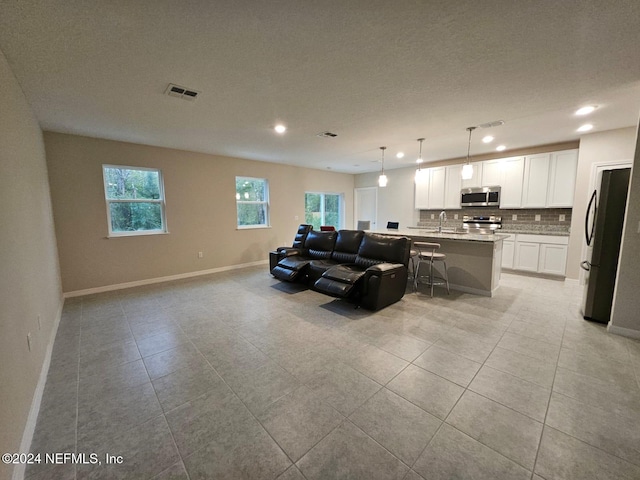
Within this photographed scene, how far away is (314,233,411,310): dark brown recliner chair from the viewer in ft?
10.8

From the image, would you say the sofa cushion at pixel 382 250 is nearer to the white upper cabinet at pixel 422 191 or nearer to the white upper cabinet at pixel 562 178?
the white upper cabinet at pixel 422 191

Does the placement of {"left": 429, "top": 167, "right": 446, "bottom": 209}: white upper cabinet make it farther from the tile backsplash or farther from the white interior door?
the white interior door

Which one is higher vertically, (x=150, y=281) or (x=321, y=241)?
(x=321, y=241)

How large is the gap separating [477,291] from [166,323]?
4.41 metres

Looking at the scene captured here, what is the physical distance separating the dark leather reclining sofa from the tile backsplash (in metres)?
3.19

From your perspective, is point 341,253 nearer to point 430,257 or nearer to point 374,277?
point 374,277

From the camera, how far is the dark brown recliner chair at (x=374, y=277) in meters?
3.29

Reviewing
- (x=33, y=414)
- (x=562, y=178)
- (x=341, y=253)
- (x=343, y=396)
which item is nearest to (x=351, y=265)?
(x=341, y=253)

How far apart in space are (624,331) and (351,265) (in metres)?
3.09

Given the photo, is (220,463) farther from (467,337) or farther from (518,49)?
(518,49)

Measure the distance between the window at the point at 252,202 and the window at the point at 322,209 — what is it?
4.56ft

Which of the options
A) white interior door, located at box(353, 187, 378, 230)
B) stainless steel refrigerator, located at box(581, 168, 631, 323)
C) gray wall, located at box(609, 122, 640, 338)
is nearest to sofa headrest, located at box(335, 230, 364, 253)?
stainless steel refrigerator, located at box(581, 168, 631, 323)

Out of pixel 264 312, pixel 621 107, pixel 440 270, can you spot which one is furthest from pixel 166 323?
pixel 621 107

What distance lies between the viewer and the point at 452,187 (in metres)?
6.14
